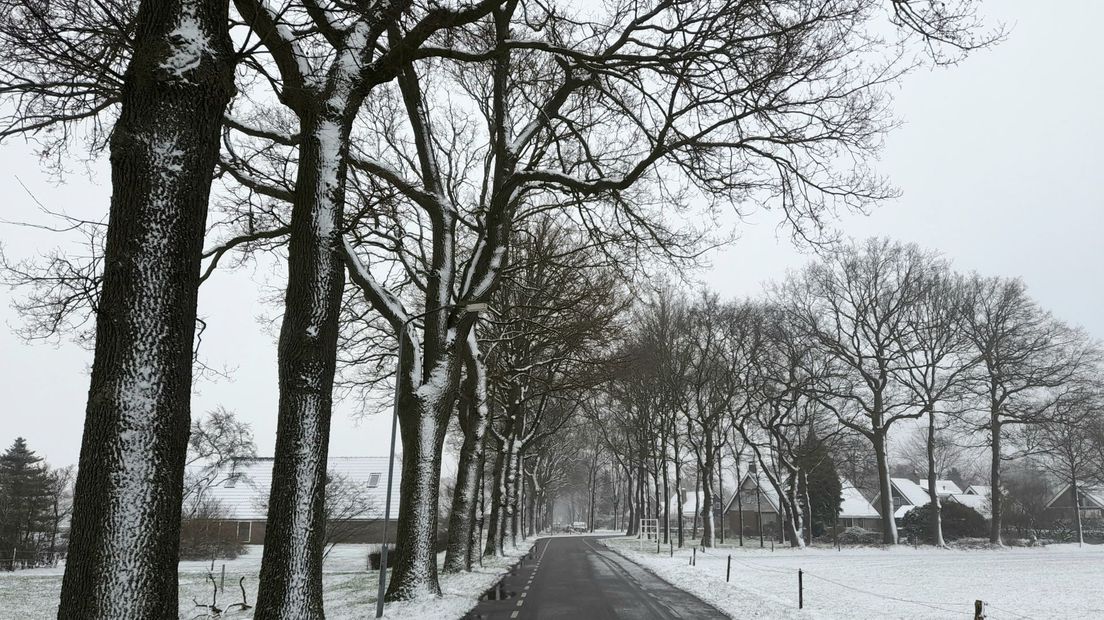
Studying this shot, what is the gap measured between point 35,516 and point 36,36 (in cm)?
4105

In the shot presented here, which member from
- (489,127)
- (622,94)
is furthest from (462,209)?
(622,94)

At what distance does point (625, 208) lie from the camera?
548 inches

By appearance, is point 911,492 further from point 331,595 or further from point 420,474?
point 420,474

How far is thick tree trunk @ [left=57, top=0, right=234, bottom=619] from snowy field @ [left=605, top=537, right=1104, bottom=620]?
38.3 ft

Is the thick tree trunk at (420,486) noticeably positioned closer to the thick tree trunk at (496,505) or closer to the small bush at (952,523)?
the thick tree trunk at (496,505)

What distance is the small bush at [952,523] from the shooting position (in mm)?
54875

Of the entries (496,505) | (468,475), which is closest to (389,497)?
(468,475)

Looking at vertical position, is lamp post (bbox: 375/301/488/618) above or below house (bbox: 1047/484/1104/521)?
above

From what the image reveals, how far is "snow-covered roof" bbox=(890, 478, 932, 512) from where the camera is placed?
7798 centimetres

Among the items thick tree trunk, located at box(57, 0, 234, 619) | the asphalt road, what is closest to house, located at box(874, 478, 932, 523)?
the asphalt road

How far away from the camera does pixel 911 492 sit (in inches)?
3155

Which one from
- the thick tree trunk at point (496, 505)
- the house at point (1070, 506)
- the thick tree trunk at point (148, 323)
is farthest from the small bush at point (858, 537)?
the thick tree trunk at point (148, 323)

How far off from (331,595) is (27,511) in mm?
30230

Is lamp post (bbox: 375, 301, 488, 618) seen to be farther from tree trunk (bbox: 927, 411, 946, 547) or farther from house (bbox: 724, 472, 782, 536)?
house (bbox: 724, 472, 782, 536)
